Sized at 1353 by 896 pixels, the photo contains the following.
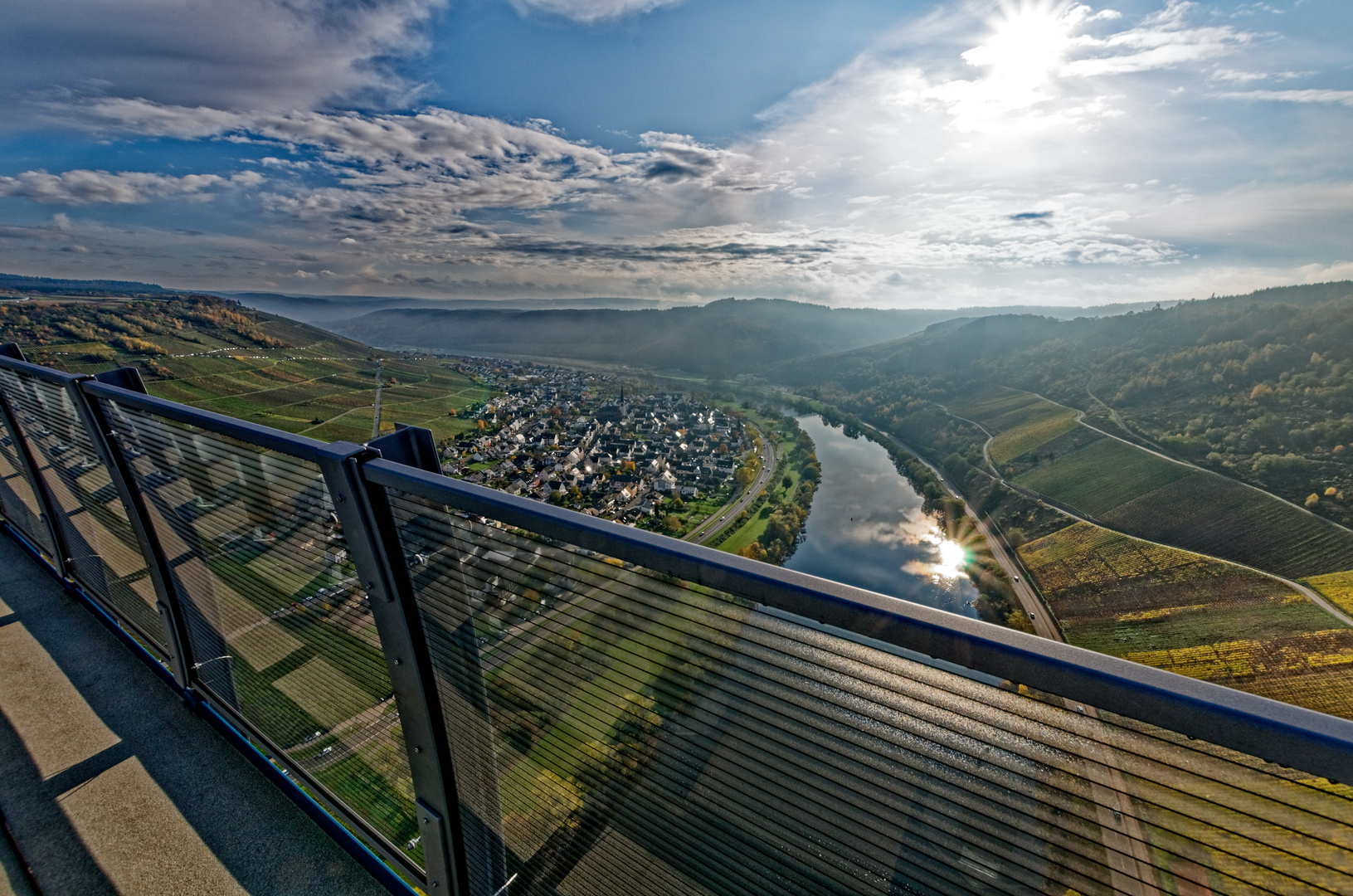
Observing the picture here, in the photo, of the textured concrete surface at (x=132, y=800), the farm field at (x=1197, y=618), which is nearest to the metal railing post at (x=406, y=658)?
the textured concrete surface at (x=132, y=800)

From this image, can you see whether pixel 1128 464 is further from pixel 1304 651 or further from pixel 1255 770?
pixel 1255 770

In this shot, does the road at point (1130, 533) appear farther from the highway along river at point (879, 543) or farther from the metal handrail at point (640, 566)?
the metal handrail at point (640, 566)

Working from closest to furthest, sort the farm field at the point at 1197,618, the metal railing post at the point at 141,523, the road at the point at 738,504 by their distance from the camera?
1. the metal railing post at the point at 141,523
2. the farm field at the point at 1197,618
3. the road at the point at 738,504

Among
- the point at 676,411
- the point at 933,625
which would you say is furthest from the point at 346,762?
the point at 676,411

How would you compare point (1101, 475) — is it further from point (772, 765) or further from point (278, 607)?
point (278, 607)

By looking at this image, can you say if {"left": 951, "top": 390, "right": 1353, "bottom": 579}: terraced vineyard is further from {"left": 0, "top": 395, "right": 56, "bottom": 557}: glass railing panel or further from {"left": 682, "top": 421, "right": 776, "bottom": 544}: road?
{"left": 0, "top": 395, "right": 56, "bottom": 557}: glass railing panel

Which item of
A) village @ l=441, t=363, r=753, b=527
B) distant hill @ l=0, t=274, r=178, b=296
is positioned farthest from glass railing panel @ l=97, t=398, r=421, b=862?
distant hill @ l=0, t=274, r=178, b=296
